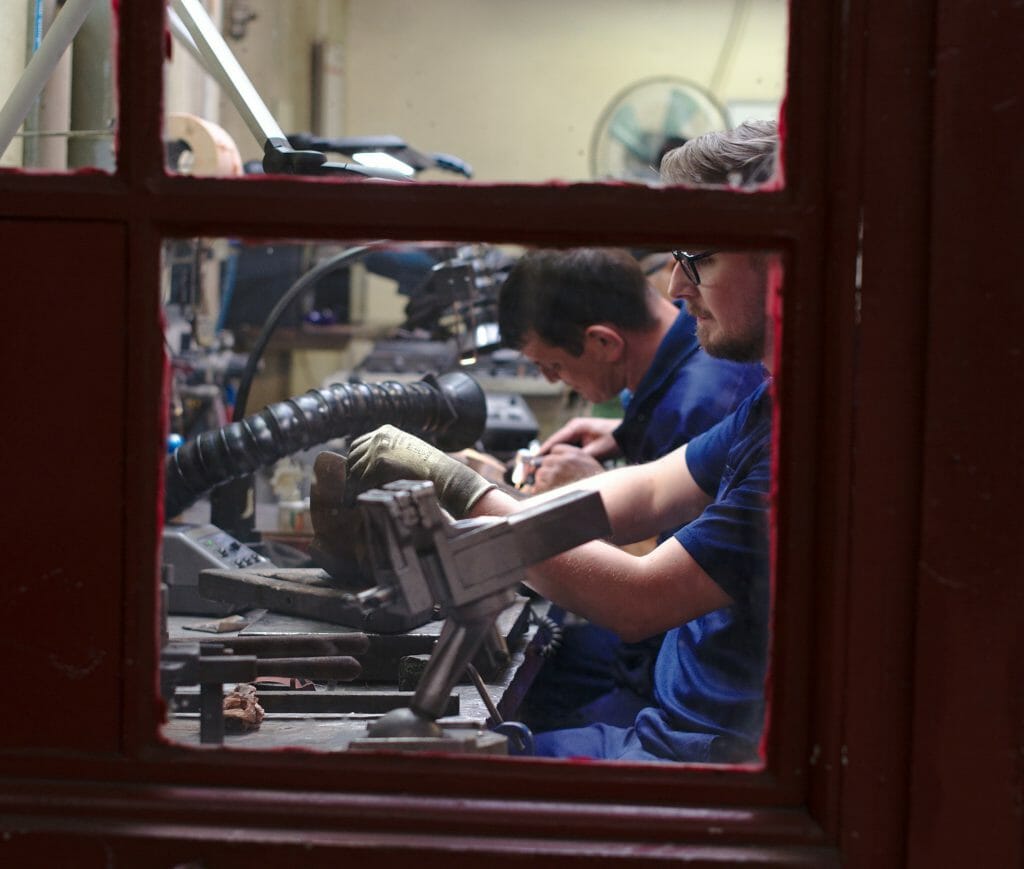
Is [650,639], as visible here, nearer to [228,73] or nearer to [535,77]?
[228,73]

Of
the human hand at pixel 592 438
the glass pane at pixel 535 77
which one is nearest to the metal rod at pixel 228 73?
the human hand at pixel 592 438

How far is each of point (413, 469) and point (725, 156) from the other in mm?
499

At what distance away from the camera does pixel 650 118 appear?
17.4ft

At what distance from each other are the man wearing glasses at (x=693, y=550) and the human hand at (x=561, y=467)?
2.12ft

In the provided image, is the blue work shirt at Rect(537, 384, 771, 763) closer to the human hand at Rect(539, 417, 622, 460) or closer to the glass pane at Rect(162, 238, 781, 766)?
the glass pane at Rect(162, 238, 781, 766)

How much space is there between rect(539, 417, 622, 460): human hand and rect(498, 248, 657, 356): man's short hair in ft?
0.87

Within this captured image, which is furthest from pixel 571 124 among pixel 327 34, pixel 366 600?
pixel 366 600

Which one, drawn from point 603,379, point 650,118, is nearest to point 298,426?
point 603,379

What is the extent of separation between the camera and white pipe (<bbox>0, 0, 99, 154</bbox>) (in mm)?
1168

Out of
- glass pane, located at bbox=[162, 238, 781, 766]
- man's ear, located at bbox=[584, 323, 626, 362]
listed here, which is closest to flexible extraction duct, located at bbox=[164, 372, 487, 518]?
glass pane, located at bbox=[162, 238, 781, 766]

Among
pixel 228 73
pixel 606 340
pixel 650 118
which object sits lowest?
pixel 606 340

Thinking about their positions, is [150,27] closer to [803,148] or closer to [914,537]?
[803,148]

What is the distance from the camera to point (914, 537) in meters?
0.80

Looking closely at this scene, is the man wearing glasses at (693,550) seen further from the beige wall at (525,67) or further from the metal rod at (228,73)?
the beige wall at (525,67)
